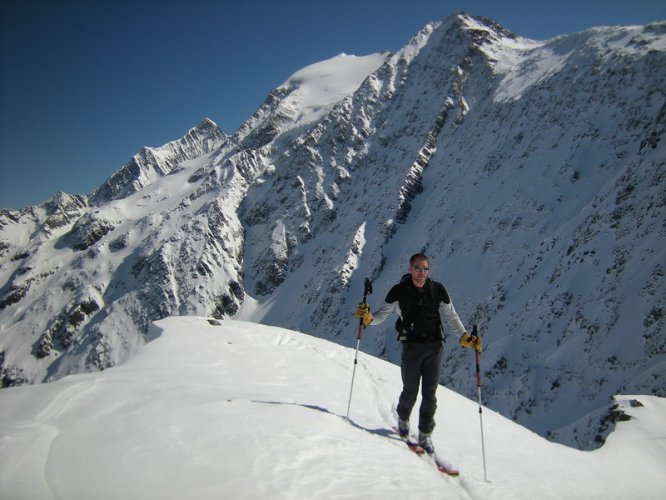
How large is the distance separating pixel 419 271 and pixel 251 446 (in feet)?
10.9

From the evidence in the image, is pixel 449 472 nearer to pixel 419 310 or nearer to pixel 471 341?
pixel 471 341

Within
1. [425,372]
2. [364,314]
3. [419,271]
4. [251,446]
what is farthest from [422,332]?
[251,446]

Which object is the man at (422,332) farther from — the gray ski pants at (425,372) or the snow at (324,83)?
the snow at (324,83)

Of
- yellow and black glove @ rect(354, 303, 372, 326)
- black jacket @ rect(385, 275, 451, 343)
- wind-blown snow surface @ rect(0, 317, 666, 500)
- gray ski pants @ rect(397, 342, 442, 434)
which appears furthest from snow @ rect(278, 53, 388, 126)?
gray ski pants @ rect(397, 342, 442, 434)

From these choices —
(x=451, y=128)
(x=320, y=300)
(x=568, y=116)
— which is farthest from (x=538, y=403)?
(x=451, y=128)

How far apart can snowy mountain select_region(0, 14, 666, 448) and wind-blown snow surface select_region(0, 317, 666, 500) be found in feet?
33.3

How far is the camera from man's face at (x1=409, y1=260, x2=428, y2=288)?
6.04 m

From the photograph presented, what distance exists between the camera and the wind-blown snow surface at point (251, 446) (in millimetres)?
3748

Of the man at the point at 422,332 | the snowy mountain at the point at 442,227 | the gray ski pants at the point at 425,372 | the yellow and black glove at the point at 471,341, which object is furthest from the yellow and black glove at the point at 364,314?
the snowy mountain at the point at 442,227

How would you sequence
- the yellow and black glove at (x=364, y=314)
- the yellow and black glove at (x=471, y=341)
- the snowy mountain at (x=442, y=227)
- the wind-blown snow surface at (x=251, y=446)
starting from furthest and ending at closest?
the snowy mountain at (x=442, y=227), the yellow and black glove at (x=364, y=314), the yellow and black glove at (x=471, y=341), the wind-blown snow surface at (x=251, y=446)

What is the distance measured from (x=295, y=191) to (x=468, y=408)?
360 ft

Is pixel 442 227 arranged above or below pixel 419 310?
above

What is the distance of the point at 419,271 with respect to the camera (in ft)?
19.9

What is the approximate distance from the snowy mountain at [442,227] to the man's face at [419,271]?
1347 centimetres
